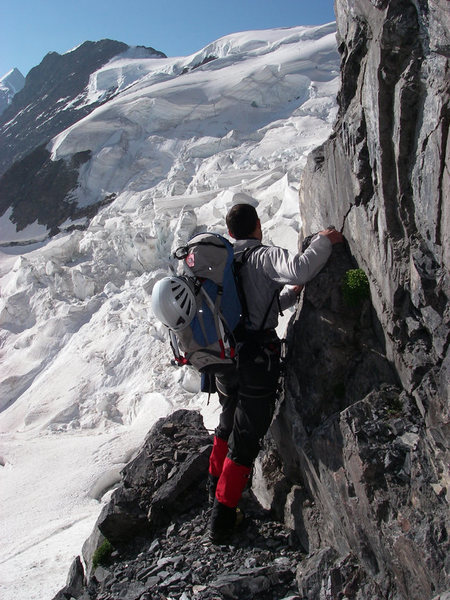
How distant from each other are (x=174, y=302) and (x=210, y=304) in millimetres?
358

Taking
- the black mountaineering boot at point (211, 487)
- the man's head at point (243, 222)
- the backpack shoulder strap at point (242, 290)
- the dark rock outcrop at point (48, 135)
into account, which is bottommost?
the black mountaineering boot at point (211, 487)

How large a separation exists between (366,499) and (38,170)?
38.1 metres

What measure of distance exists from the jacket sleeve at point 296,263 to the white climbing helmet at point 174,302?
30.4 inches

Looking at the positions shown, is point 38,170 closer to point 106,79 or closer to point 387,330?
point 106,79

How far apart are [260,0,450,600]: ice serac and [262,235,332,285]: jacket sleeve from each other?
0.31m

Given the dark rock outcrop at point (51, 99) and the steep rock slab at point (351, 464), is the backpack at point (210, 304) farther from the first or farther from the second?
the dark rock outcrop at point (51, 99)

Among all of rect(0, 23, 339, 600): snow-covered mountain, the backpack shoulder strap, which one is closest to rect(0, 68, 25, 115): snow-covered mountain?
Result: rect(0, 23, 339, 600): snow-covered mountain

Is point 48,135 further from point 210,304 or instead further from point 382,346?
point 382,346

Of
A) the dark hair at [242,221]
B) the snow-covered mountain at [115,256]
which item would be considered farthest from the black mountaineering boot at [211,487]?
the snow-covered mountain at [115,256]

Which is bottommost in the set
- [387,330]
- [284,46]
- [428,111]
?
[387,330]

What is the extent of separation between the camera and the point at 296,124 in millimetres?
30422

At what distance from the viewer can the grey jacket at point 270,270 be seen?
445 centimetres

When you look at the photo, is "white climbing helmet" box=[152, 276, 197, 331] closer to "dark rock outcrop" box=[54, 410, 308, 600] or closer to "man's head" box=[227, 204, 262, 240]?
"man's head" box=[227, 204, 262, 240]

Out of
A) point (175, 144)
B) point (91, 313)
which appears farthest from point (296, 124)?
point (91, 313)
